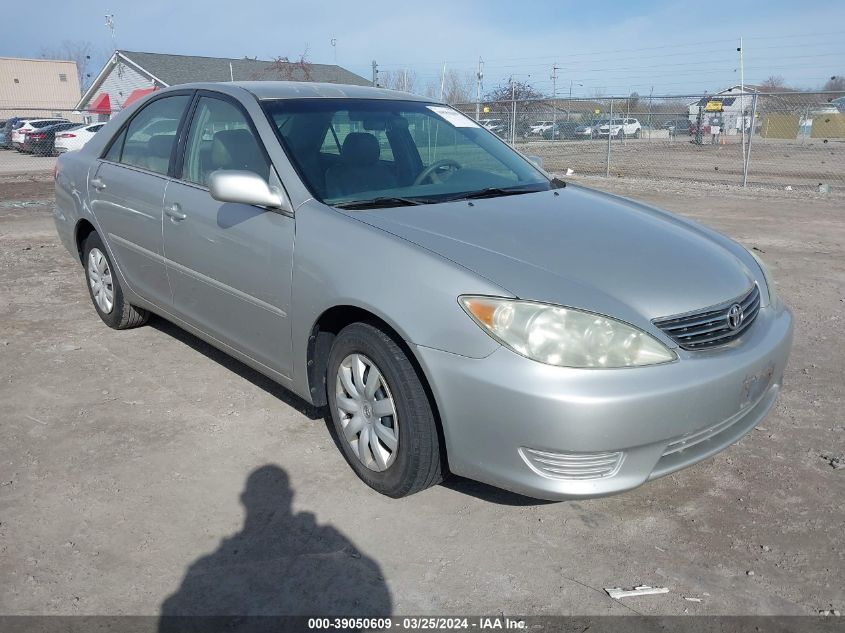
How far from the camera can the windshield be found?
11.0ft

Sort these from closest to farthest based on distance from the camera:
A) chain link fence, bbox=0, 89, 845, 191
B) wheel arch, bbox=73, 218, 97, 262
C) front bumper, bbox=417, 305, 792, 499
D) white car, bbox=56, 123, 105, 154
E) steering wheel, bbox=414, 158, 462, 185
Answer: front bumper, bbox=417, 305, 792, 499 → steering wheel, bbox=414, 158, 462, 185 → wheel arch, bbox=73, 218, 97, 262 → chain link fence, bbox=0, 89, 845, 191 → white car, bbox=56, 123, 105, 154

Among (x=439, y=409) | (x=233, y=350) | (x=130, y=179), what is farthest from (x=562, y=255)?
(x=130, y=179)

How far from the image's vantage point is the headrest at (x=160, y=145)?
4.12 m

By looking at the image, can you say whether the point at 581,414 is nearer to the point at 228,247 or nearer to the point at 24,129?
the point at 228,247

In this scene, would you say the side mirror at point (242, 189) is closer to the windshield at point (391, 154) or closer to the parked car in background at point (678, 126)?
the windshield at point (391, 154)

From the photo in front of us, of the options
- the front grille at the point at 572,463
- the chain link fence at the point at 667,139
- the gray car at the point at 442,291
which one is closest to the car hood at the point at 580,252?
the gray car at the point at 442,291

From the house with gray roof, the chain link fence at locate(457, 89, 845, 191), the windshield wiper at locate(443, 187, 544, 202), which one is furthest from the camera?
the house with gray roof

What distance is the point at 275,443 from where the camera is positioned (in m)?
3.50

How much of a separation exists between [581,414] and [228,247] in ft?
6.37

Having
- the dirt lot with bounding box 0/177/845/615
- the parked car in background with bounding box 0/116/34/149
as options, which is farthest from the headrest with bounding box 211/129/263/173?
the parked car in background with bounding box 0/116/34/149

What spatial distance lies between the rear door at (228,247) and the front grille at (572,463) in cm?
130

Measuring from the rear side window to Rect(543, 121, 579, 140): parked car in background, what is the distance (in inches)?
744

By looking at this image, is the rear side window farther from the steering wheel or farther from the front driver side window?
the steering wheel

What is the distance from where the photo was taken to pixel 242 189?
3139 millimetres
